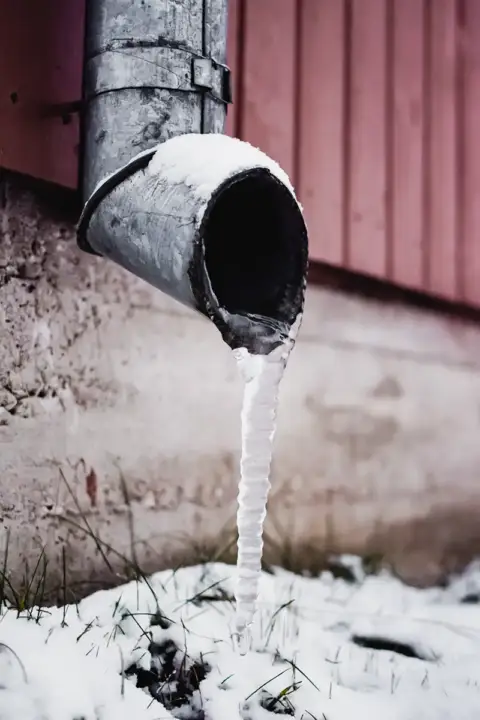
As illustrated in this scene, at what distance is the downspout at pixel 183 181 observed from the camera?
1562 mm

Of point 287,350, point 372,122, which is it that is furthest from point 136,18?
point 372,122

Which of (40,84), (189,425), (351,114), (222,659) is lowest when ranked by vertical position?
(222,659)

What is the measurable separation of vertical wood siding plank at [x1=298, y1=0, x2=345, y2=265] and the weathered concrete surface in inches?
9.6

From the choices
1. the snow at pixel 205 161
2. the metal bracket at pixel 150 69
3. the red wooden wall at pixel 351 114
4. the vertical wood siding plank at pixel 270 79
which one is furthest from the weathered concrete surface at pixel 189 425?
the vertical wood siding plank at pixel 270 79

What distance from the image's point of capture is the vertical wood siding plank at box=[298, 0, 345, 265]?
104 inches

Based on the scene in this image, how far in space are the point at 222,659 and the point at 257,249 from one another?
0.92 meters

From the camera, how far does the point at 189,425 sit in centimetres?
234

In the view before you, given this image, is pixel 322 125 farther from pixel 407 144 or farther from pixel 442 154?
pixel 442 154

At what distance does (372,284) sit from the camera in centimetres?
292

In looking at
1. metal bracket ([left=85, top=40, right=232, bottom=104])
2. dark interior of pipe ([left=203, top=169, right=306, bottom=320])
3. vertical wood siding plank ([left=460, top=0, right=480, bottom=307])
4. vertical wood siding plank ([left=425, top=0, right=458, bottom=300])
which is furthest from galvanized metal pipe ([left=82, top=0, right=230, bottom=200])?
vertical wood siding plank ([left=460, top=0, right=480, bottom=307])

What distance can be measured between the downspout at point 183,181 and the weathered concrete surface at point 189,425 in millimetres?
241

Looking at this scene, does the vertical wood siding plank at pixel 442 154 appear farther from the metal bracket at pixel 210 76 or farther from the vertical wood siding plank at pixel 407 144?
the metal bracket at pixel 210 76

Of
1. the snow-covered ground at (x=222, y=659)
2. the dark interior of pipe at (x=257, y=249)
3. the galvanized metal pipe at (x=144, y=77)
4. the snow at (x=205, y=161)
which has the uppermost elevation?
the galvanized metal pipe at (x=144, y=77)

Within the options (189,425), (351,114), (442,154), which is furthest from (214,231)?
(442,154)
